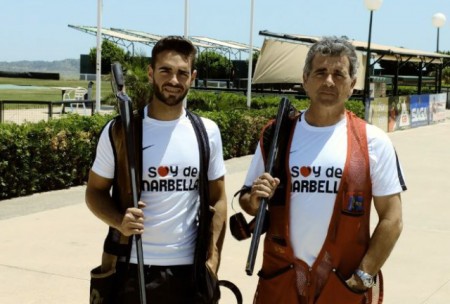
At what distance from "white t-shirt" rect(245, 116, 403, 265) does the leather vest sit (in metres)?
0.02

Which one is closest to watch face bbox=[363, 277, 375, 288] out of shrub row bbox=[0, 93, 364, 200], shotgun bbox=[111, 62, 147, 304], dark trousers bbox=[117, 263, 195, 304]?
dark trousers bbox=[117, 263, 195, 304]

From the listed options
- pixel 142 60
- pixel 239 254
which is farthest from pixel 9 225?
pixel 142 60

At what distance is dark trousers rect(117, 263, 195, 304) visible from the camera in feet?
9.36

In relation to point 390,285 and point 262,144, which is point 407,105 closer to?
point 390,285

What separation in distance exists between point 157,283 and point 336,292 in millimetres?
721

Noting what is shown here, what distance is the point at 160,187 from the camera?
9.28 ft

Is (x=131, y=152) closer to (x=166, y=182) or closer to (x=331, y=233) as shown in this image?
(x=166, y=182)

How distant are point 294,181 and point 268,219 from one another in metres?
0.20

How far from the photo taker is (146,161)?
2.81 meters

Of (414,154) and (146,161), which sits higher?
(146,161)

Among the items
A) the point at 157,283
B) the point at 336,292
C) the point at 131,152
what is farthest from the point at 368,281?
the point at 131,152

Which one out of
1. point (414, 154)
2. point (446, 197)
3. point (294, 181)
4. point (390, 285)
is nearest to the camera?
point (294, 181)

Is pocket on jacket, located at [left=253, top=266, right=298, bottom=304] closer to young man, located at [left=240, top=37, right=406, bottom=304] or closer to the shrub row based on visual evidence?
young man, located at [left=240, top=37, right=406, bottom=304]

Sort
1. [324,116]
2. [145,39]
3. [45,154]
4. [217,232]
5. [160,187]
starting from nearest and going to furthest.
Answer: [324,116]
[160,187]
[217,232]
[45,154]
[145,39]
